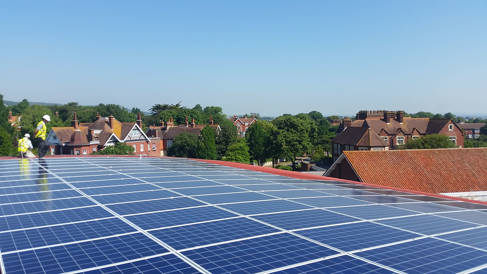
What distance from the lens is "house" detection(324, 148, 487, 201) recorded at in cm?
2739

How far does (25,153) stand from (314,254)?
73.6 ft

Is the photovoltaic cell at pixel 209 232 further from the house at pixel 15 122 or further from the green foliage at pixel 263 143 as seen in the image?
the house at pixel 15 122

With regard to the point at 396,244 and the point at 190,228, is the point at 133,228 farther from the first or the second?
the point at 396,244

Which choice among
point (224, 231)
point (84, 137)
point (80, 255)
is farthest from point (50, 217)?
point (84, 137)

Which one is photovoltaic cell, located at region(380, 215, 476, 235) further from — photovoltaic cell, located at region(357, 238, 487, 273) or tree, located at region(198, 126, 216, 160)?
tree, located at region(198, 126, 216, 160)

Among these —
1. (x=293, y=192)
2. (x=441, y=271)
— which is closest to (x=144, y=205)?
(x=293, y=192)

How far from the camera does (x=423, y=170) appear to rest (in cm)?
2895

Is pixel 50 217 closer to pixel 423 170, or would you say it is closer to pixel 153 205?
pixel 153 205

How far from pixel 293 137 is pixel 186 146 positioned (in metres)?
21.1

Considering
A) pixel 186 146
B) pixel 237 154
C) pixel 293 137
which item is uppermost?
pixel 293 137

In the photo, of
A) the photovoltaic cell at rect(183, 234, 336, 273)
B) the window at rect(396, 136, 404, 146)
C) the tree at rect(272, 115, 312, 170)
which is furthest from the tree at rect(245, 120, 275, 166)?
the photovoltaic cell at rect(183, 234, 336, 273)

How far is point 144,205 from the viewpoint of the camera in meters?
9.67

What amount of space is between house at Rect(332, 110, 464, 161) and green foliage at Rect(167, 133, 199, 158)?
95.2 ft

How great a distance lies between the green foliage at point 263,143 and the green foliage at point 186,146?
13.7 metres
